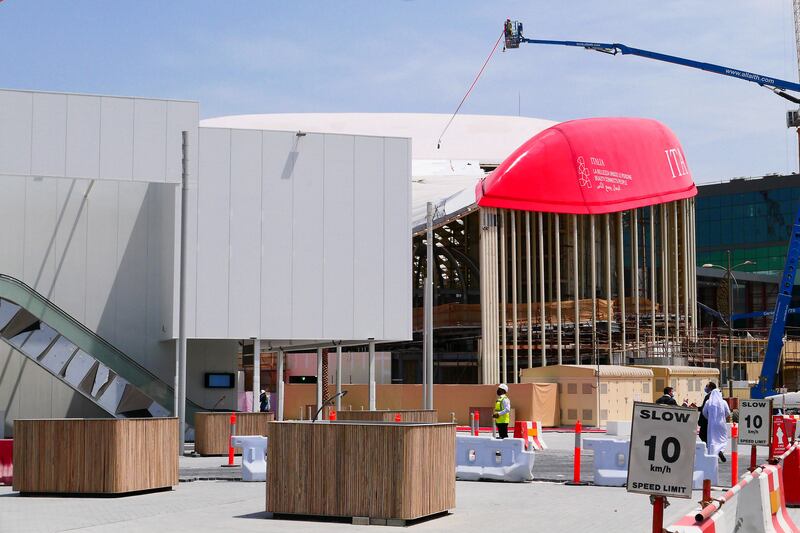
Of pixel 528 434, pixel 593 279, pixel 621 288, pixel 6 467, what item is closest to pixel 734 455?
pixel 528 434

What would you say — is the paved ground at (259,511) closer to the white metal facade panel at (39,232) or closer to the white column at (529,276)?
the white metal facade panel at (39,232)

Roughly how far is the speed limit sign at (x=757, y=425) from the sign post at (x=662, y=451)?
11.2m

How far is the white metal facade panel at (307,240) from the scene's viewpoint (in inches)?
1496

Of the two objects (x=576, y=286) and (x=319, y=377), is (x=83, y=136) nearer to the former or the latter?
(x=319, y=377)

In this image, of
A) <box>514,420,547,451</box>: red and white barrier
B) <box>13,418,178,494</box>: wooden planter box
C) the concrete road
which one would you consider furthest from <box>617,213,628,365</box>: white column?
<box>13,418,178,494</box>: wooden planter box

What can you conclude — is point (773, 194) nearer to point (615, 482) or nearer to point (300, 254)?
point (300, 254)

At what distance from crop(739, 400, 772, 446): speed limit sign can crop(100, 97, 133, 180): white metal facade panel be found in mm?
22167

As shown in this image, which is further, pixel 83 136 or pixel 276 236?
pixel 276 236

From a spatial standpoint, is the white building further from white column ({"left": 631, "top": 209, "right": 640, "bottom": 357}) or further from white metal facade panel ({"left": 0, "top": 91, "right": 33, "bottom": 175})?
white column ({"left": 631, "top": 209, "right": 640, "bottom": 357})

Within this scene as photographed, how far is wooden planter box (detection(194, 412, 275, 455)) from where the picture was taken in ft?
100

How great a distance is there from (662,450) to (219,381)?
104 feet

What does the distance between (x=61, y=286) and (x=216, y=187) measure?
602 centimetres

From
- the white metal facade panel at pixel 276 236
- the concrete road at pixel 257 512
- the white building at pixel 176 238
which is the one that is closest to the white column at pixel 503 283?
the white building at pixel 176 238

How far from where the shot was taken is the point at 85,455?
60.8 ft
